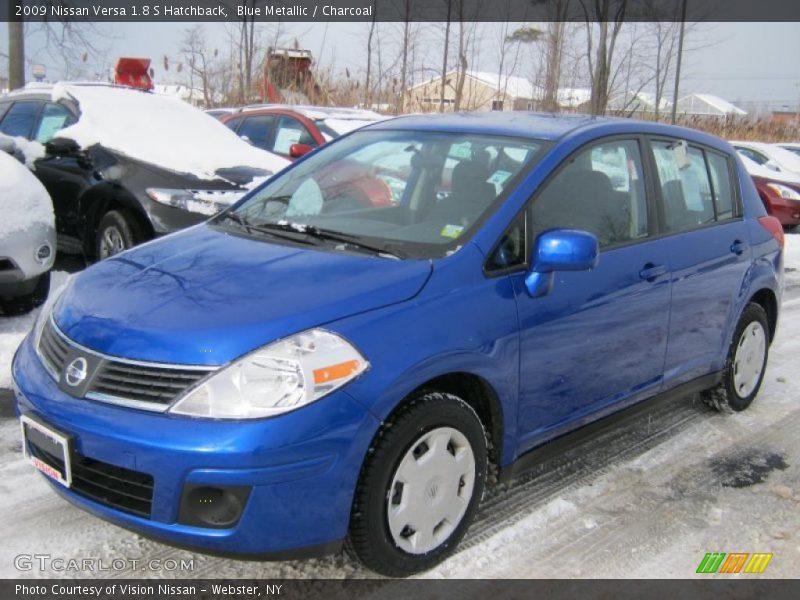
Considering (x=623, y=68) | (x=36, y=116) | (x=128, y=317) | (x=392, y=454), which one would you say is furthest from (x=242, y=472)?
(x=623, y=68)

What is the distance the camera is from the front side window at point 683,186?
410cm

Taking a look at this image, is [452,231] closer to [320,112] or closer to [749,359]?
[749,359]

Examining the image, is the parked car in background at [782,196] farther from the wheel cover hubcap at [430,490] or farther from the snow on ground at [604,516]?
the wheel cover hubcap at [430,490]

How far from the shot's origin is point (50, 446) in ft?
8.76

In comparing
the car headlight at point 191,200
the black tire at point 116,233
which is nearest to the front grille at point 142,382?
the car headlight at point 191,200

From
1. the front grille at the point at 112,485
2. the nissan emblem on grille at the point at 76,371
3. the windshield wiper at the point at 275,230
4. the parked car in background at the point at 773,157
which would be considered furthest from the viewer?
the parked car in background at the point at 773,157

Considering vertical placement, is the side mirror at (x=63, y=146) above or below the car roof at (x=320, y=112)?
below

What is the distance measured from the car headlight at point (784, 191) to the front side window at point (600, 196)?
11843 mm

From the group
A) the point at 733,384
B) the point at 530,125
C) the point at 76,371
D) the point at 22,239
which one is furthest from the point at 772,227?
the point at 22,239

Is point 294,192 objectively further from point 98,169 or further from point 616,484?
point 98,169

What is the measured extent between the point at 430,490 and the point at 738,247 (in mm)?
2610

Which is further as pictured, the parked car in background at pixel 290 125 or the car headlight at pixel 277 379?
the parked car in background at pixel 290 125

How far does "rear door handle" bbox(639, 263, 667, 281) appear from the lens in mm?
3746

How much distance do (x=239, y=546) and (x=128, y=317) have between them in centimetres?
84
